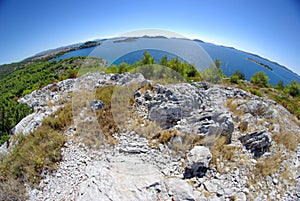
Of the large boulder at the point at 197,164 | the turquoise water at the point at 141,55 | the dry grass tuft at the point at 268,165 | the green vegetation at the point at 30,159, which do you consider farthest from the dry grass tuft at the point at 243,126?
the green vegetation at the point at 30,159

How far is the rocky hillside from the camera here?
3.11 meters

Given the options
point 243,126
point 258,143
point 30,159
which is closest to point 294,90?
point 243,126

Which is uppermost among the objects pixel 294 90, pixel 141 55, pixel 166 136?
pixel 141 55

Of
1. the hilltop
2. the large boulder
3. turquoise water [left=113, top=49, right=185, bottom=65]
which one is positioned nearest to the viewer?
the hilltop

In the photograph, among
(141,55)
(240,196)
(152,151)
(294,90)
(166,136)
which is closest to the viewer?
(240,196)

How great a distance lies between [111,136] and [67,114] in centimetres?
222

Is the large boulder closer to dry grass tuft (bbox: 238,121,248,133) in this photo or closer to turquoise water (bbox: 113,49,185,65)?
dry grass tuft (bbox: 238,121,248,133)

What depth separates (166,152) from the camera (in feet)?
13.4

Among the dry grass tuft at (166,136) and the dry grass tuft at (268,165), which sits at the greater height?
the dry grass tuft at (166,136)

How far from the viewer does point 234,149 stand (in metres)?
4.36

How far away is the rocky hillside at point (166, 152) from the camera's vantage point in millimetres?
3109

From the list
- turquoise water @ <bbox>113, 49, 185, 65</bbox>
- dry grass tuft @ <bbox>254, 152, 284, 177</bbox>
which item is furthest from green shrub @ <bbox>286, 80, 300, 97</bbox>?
turquoise water @ <bbox>113, 49, 185, 65</bbox>

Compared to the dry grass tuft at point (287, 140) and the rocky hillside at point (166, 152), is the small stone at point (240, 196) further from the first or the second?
the dry grass tuft at point (287, 140)

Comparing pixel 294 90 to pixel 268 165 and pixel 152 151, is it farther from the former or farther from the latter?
pixel 152 151
